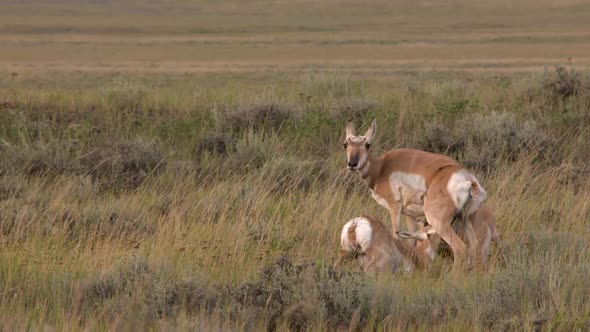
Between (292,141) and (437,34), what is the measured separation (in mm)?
53780

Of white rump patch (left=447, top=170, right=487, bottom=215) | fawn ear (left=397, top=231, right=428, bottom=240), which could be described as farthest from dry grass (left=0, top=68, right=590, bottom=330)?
white rump patch (left=447, top=170, right=487, bottom=215)

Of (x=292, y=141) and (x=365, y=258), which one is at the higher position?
(x=365, y=258)

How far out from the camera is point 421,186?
8.72m

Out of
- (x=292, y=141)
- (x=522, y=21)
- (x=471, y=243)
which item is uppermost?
(x=471, y=243)

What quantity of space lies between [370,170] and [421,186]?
0.59 meters

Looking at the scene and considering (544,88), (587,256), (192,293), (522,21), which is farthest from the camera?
(522,21)

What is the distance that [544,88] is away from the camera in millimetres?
15070

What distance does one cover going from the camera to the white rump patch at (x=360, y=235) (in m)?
7.95

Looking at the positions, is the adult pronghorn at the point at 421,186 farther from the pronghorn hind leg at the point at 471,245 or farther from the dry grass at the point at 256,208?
the dry grass at the point at 256,208

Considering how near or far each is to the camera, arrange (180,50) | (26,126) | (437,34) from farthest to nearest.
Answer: (437,34) → (180,50) → (26,126)

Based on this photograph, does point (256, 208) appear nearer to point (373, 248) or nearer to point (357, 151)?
point (357, 151)

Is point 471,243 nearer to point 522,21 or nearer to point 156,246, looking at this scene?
point 156,246

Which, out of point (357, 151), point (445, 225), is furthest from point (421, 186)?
point (357, 151)

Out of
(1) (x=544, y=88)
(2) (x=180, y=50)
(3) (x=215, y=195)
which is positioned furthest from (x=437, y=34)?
(3) (x=215, y=195)
